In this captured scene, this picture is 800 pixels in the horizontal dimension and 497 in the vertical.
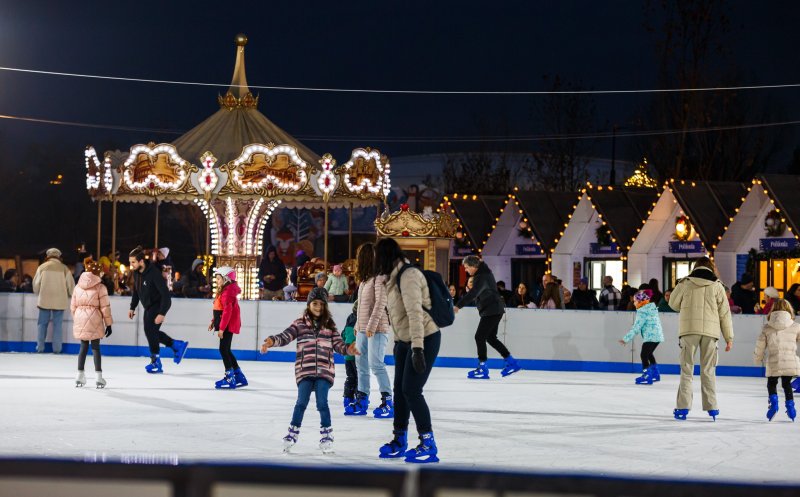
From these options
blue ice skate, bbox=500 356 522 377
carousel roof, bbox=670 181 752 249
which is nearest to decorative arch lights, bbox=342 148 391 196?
carousel roof, bbox=670 181 752 249

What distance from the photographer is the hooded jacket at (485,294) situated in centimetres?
1505

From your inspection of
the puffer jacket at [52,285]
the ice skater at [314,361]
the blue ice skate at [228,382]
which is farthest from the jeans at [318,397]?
the puffer jacket at [52,285]

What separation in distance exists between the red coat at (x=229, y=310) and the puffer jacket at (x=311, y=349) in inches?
199

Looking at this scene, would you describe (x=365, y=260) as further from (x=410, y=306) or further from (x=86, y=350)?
(x=86, y=350)

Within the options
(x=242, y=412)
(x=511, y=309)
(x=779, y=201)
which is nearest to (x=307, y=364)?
(x=242, y=412)

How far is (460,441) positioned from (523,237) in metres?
30.6

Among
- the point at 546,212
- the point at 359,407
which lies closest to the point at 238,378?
the point at 359,407

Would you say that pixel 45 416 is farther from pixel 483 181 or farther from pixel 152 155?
pixel 483 181

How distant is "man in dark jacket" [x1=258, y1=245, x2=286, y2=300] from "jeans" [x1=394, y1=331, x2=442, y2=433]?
57.3ft

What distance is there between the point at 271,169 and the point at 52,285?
616 centimetres

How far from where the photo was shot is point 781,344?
479 inches

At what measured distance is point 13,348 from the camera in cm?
2156

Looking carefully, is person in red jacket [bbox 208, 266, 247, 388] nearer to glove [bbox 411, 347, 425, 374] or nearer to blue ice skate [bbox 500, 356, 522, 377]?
blue ice skate [bbox 500, 356, 522, 377]

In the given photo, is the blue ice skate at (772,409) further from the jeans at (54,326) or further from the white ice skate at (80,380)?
the jeans at (54,326)
